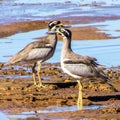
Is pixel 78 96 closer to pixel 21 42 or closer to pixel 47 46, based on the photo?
pixel 47 46

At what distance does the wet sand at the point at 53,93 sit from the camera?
484 inches

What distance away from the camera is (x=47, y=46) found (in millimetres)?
15633

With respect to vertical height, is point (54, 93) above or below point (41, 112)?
below

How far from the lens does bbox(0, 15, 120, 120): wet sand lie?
1230 centimetres

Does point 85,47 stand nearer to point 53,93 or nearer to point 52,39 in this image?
point 52,39

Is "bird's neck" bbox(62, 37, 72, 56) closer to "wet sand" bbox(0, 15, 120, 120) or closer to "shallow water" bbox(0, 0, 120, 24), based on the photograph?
"wet sand" bbox(0, 15, 120, 120)

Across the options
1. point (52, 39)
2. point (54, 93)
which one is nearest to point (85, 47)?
point (52, 39)

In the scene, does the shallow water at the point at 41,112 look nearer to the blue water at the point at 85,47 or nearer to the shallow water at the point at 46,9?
the blue water at the point at 85,47

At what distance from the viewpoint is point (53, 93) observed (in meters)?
14.4

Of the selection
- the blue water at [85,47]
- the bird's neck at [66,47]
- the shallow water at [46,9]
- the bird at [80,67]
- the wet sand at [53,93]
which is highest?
the bird's neck at [66,47]

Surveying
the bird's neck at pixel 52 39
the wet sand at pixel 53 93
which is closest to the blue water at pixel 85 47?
the wet sand at pixel 53 93

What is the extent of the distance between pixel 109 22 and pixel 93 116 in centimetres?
2095

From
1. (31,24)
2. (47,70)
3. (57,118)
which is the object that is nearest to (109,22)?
(31,24)

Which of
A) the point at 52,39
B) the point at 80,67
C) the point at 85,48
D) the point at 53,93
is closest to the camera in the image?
the point at 80,67
